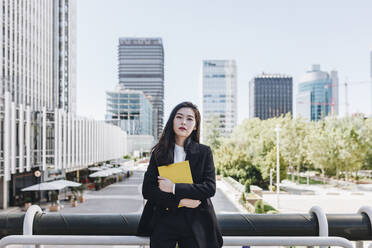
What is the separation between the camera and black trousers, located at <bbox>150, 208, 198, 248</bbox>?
1.95 metres

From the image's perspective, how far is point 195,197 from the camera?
198 centimetres

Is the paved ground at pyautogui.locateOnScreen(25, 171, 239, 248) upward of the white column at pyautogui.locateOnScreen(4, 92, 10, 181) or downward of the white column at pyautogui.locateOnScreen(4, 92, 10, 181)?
downward

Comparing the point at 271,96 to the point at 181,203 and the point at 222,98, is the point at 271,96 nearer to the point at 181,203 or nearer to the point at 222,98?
the point at 222,98

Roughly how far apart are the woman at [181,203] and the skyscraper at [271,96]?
174 meters

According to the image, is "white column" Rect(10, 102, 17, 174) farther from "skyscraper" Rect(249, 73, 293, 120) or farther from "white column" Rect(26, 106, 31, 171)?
"skyscraper" Rect(249, 73, 293, 120)

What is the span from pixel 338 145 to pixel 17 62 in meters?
38.3

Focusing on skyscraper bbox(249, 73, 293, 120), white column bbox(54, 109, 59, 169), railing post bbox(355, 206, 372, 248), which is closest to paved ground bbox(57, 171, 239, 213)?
white column bbox(54, 109, 59, 169)

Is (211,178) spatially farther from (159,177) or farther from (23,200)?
(23,200)

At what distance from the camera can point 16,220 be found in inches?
86.4

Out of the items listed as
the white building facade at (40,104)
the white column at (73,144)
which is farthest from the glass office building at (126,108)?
the white column at (73,144)

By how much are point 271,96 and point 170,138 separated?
7023 inches

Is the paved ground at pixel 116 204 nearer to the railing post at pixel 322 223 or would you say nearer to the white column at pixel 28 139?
the white column at pixel 28 139

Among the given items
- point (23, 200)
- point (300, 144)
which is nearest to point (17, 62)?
point (23, 200)

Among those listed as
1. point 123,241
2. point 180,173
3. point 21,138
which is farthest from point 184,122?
point 21,138
